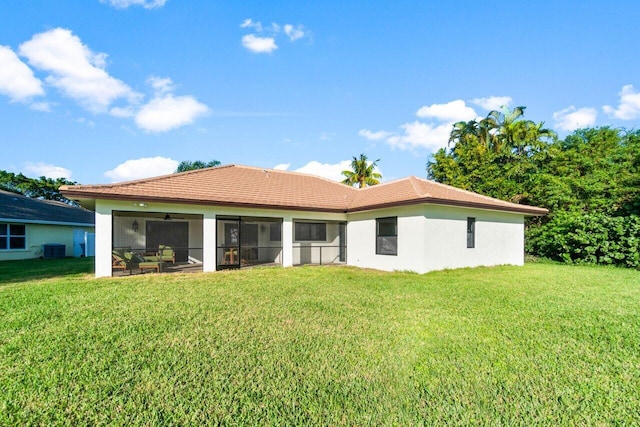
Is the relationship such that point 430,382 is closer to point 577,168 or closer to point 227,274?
point 227,274

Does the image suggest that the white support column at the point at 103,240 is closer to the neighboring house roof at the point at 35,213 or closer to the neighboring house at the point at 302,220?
the neighboring house at the point at 302,220

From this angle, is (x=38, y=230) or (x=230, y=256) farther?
(x=38, y=230)

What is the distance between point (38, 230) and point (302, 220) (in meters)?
15.8

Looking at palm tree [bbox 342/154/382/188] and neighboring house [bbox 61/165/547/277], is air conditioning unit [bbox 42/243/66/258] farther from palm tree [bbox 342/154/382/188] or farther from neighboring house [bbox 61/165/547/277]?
palm tree [bbox 342/154/382/188]

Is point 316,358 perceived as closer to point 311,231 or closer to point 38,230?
point 311,231

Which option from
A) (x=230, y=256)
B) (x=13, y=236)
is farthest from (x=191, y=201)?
(x=13, y=236)

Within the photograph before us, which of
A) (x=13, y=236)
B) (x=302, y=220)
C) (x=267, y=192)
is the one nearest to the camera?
(x=267, y=192)

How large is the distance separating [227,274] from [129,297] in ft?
12.6

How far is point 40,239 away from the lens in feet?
57.7

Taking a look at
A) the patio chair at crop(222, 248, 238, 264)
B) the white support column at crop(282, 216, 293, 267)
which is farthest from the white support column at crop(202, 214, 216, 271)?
the white support column at crop(282, 216, 293, 267)

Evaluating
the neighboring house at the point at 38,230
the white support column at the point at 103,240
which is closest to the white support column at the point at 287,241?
the white support column at the point at 103,240

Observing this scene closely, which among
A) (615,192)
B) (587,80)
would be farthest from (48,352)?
(615,192)

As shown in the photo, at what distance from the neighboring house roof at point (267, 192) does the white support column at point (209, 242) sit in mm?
714

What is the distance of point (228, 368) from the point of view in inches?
145
